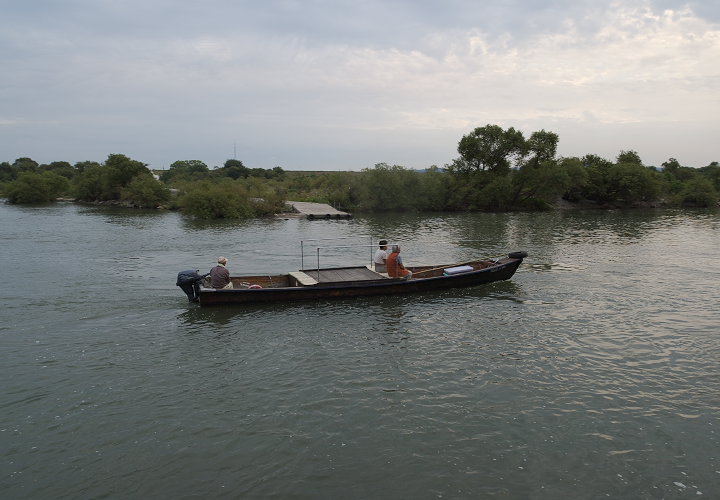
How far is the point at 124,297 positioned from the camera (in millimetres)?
20062

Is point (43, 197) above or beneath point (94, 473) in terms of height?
above

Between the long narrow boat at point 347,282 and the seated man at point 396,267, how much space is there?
0.95 feet

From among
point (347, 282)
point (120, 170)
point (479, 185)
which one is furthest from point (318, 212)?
point (347, 282)

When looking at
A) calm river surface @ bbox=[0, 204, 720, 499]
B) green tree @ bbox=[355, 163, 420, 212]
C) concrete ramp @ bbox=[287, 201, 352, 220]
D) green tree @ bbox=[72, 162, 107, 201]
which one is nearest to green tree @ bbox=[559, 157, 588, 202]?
green tree @ bbox=[355, 163, 420, 212]

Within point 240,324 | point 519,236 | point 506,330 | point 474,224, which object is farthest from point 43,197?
point 506,330

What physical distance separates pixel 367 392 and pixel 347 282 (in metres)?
8.42

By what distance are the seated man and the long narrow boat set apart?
0.29m

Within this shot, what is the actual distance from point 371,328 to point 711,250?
27515 mm

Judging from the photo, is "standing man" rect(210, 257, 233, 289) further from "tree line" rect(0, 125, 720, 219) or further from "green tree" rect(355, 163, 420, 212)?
"green tree" rect(355, 163, 420, 212)

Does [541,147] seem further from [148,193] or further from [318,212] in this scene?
[148,193]

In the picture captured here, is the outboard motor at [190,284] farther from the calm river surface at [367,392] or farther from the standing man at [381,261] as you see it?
the standing man at [381,261]

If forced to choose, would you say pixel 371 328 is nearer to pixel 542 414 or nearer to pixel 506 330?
pixel 506 330

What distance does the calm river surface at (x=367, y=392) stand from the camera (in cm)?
873

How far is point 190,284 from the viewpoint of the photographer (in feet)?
59.5
